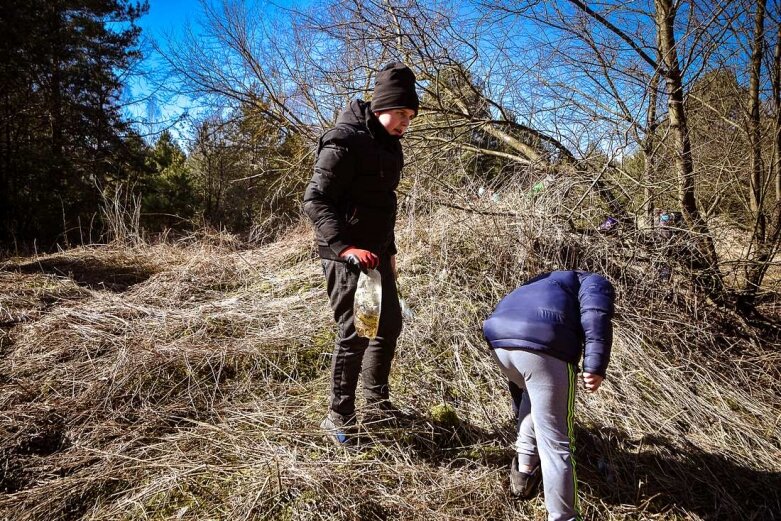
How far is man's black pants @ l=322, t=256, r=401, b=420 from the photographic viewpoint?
6.24 ft

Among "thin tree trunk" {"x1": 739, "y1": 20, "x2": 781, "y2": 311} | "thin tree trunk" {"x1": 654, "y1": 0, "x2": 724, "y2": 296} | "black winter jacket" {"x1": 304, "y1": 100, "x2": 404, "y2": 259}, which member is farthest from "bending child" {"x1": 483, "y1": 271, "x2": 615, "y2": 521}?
"thin tree trunk" {"x1": 739, "y1": 20, "x2": 781, "y2": 311}

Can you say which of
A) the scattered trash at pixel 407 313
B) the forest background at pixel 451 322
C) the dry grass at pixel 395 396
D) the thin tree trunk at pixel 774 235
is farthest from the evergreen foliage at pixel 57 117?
the thin tree trunk at pixel 774 235

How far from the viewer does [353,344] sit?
1947 mm

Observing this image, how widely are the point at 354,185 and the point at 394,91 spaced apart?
434mm

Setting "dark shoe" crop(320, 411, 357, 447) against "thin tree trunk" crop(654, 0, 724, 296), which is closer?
"dark shoe" crop(320, 411, 357, 447)

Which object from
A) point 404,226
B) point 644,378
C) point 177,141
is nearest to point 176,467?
point 644,378

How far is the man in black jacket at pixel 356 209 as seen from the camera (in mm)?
1824

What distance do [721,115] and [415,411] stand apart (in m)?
3.50

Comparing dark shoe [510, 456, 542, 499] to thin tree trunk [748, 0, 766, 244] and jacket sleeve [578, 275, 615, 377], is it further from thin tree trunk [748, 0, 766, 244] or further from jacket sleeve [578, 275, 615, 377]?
thin tree trunk [748, 0, 766, 244]

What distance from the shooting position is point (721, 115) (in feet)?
12.0

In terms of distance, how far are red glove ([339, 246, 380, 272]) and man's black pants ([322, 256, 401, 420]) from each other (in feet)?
0.15

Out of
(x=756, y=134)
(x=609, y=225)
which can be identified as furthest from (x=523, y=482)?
(x=756, y=134)

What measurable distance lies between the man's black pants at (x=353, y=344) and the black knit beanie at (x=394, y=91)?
68cm

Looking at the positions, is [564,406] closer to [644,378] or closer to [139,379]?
[644,378]
